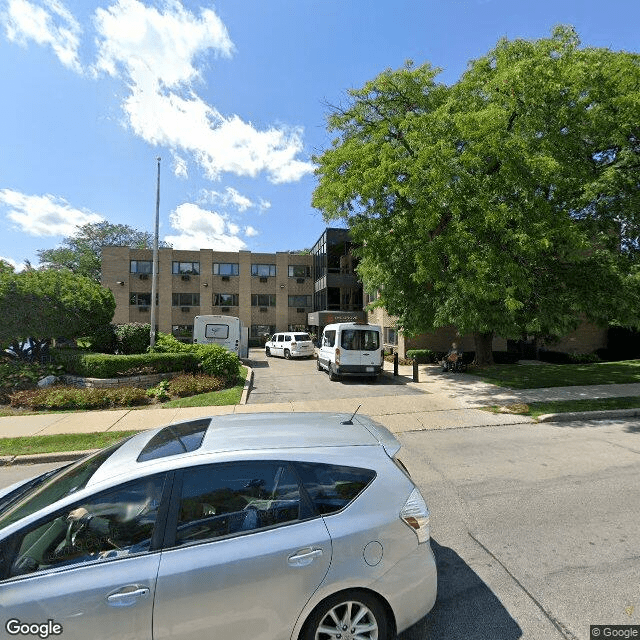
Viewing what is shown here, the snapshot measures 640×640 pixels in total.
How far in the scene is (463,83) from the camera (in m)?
12.6

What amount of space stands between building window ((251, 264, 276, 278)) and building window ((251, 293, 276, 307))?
202cm

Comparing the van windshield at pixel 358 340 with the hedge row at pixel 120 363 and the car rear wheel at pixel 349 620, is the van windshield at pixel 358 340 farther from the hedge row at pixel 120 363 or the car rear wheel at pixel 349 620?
the car rear wheel at pixel 349 620

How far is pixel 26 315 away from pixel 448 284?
44.5 feet

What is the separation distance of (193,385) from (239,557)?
32.6ft

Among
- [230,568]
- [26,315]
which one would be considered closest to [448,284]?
[230,568]

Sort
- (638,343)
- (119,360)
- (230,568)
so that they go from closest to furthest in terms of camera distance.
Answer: (230,568), (119,360), (638,343)

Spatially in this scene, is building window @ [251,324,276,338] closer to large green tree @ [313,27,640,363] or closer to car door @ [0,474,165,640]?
large green tree @ [313,27,640,363]

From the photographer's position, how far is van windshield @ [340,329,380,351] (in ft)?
47.5

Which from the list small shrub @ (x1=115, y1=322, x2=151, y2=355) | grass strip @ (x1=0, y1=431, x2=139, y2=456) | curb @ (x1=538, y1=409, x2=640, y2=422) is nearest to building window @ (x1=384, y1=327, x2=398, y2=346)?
small shrub @ (x1=115, y1=322, x2=151, y2=355)

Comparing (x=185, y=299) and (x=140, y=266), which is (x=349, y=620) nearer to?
(x=185, y=299)

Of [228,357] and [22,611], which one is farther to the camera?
[228,357]

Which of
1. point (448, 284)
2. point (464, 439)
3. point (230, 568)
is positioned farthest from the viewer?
point (448, 284)

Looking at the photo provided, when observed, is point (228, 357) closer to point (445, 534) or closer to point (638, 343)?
point (445, 534)

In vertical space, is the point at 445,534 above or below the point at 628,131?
A: below
